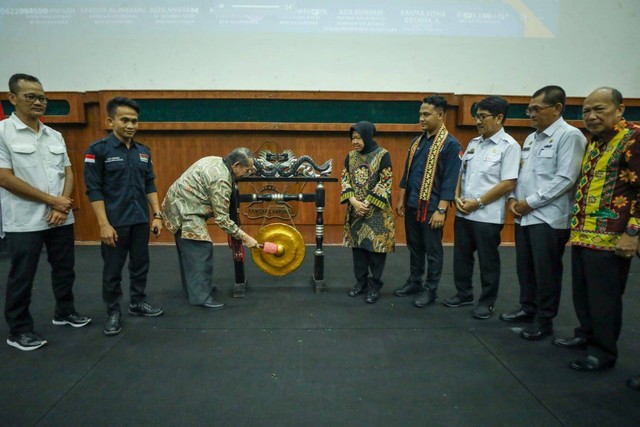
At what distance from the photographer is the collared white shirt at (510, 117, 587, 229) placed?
2.00 m

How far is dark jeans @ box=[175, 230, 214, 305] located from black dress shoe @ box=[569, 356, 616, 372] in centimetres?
215

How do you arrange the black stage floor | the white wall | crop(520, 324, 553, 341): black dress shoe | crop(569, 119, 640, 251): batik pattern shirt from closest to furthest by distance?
the black stage floor, crop(569, 119, 640, 251): batik pattern shirt, crop(520, 324, 553, 341): black dress shoe, the white wall

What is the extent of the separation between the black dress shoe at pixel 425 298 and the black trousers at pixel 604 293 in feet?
3.18

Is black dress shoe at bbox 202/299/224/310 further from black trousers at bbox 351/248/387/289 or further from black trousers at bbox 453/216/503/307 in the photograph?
black trousers at bbox 453/216/503/307

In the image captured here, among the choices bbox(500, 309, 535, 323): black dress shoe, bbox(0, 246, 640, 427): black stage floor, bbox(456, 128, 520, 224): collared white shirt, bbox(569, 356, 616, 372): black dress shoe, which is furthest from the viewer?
bbox(500, 309, 535, 323): black dress shoe

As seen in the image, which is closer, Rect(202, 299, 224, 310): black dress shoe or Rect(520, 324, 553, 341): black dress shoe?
Rect(520, 324, 553, 341): black dress shoe

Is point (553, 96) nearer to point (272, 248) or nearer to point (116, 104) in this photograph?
point (272, 248)

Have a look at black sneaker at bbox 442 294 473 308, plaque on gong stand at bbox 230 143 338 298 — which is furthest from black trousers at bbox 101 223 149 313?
black sneaker at bbox 442 294 473 308

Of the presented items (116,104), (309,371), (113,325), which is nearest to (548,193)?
(309,371)

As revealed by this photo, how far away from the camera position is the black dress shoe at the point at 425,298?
8.75ft

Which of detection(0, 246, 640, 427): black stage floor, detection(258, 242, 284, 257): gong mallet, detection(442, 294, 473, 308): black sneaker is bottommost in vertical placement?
detection(0, 246, 640, 427): black stage floor

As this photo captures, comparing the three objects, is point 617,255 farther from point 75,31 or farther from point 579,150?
point 75,31

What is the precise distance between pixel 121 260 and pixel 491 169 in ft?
7.49

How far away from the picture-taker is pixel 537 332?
2.19 metres
